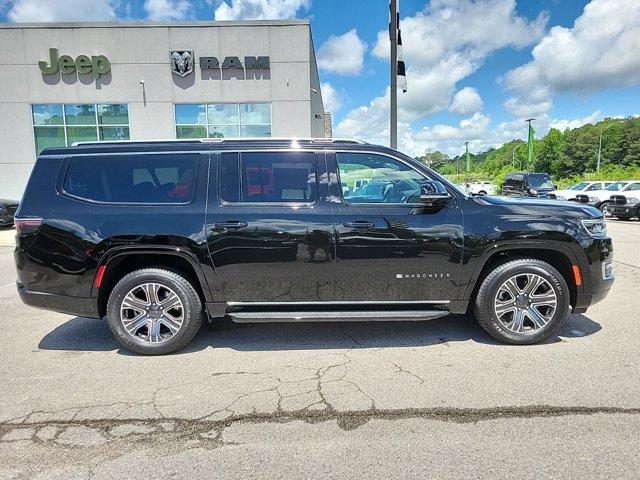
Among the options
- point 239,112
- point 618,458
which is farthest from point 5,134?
point 618,458

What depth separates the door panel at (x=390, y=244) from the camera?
12.3 feet

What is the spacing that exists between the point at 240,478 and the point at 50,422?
1508mm

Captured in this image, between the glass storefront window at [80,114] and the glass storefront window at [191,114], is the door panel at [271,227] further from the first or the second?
the glass storefront window at [80,114]

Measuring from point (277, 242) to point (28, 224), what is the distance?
88.4 inches

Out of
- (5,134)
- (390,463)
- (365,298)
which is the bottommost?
(390,463)

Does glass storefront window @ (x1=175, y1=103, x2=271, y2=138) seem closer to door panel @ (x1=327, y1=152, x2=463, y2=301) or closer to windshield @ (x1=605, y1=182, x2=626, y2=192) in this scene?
door panel @ (x1=327, y1=152, x2=463, y2=301)

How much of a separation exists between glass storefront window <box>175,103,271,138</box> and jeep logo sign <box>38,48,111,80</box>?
135 inches

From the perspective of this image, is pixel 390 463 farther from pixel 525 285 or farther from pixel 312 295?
pixel 525 285

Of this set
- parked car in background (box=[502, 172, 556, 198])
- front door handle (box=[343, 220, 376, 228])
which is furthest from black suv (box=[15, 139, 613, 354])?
parked car in background (box=[502, 172, 556, 198])

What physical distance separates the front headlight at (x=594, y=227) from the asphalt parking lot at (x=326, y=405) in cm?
106

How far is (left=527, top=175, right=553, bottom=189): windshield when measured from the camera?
22.1m

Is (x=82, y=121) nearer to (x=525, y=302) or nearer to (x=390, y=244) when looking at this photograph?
(x=390, y=244)

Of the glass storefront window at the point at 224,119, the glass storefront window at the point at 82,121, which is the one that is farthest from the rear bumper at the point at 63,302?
the glass storefront window at the point at 82,121

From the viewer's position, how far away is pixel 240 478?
7.38ft
